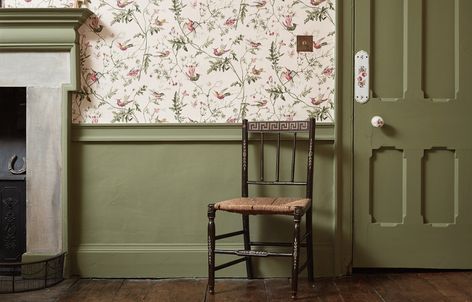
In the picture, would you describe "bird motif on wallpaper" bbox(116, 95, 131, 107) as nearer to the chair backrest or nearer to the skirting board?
the chair backrest

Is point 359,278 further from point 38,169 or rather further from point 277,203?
point 38,169

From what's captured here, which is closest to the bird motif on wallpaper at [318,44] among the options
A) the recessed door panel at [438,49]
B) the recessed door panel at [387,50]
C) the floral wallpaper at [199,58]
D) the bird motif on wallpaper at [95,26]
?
the floral wallpaper at [199,58]

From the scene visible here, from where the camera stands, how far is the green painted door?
8.89 feet

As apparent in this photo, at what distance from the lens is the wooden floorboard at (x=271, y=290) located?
2334 mm

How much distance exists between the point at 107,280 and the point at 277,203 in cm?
102

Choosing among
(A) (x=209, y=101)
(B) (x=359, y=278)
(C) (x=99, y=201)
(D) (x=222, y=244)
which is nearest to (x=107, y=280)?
(C) (x=99, y=201)

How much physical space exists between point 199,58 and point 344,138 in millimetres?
884

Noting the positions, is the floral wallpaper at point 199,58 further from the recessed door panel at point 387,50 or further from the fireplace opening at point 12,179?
the fireplace opening at point 12,179

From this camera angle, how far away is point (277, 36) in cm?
271

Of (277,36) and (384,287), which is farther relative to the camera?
(277,36)

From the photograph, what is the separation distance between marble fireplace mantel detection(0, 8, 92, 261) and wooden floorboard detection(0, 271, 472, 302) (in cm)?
→ 31

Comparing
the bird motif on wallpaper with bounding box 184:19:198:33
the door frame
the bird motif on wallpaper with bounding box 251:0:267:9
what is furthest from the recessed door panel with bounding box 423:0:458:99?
the bird motif on wallpaper with bounding box 184:19:198:33

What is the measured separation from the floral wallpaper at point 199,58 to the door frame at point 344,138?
5 centimetres

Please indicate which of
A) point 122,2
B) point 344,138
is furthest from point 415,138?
point 122,2
